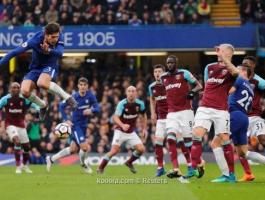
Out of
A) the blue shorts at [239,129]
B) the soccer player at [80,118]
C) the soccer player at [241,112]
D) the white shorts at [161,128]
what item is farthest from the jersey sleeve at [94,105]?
the blue shorts at [239,129]

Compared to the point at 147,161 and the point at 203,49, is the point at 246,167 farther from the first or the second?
the point at 203,49

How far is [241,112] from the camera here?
608 inches

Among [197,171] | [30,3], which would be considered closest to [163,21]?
[30,3]

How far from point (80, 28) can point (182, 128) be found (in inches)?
604

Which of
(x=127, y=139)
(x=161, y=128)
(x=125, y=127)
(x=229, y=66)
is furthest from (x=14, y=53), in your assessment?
(x=127, y=139)

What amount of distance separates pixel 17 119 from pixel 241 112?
8.12 meters

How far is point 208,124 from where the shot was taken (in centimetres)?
1495

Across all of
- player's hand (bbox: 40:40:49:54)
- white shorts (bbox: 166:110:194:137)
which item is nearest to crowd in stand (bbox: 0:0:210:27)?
white shorts (bbox: 166:110:194:137)

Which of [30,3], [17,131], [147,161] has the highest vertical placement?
→ [30,3]

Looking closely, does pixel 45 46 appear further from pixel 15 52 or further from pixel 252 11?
pixel 252 11

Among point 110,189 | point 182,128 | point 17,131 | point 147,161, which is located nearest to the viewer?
point 110,189

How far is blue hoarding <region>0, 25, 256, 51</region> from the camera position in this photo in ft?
104

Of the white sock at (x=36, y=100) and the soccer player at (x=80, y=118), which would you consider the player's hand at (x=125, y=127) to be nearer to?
the soccer player at (x=80, y=118)

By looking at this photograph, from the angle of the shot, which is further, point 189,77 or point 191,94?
point 189,77
